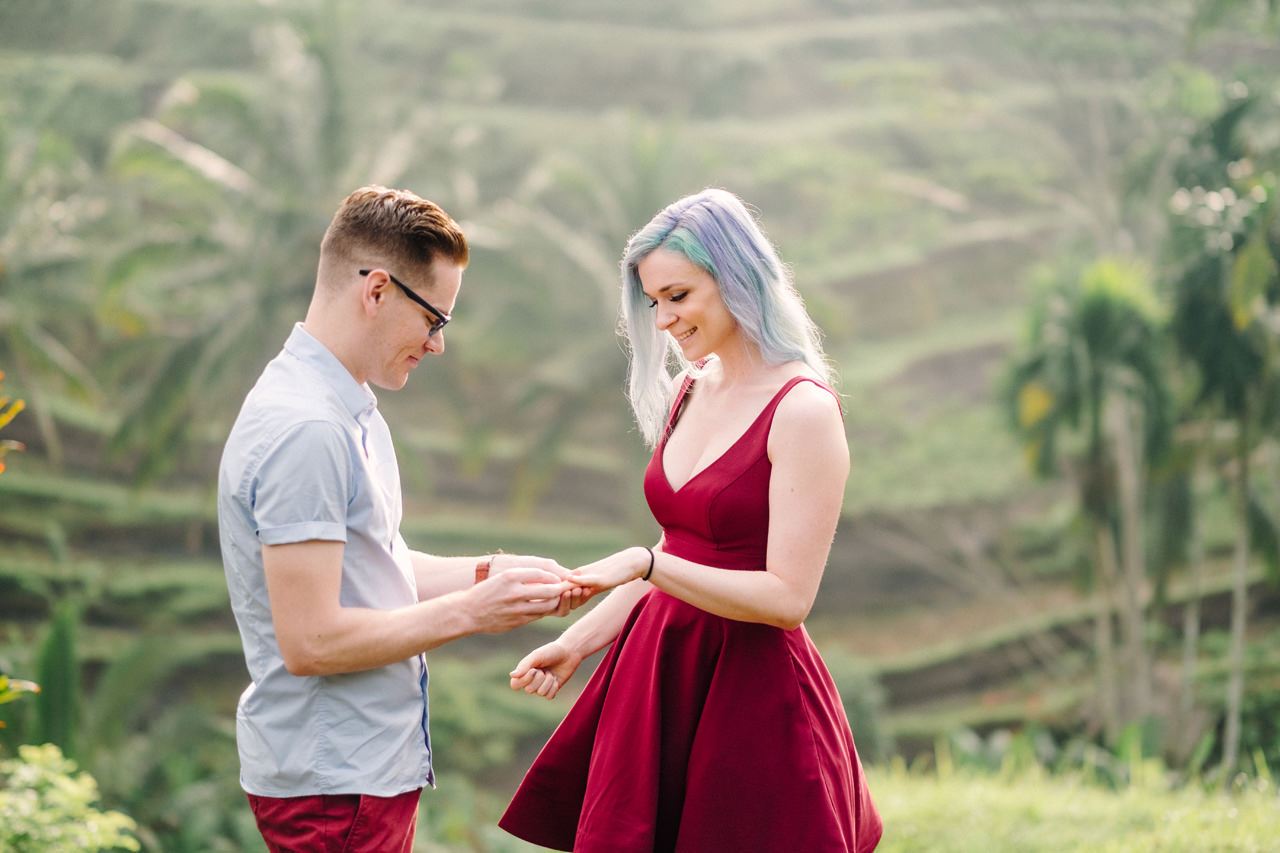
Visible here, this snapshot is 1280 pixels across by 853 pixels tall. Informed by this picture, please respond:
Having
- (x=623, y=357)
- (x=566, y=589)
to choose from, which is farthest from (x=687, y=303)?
(x=623, y=357)

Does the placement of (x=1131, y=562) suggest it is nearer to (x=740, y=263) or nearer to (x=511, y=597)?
(x=740, y=263)

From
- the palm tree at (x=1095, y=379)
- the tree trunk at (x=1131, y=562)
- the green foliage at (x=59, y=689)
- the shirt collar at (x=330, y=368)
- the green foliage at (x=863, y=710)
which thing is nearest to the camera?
the shirt collar at (x=330, y=368)

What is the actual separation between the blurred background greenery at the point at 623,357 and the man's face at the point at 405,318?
18.3 ft

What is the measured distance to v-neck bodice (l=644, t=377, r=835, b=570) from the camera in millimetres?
2527

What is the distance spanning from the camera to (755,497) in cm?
252

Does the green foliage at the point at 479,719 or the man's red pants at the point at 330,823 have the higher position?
the man's red pants at the point at 330,823

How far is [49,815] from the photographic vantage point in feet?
13.0

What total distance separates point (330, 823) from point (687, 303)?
4.62ft

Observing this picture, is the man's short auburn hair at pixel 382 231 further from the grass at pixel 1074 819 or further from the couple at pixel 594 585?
the grass at pixel 1074 819

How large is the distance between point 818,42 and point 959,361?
37.4 feet

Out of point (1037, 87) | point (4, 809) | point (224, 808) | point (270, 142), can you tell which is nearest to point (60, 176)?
point (270, 142)

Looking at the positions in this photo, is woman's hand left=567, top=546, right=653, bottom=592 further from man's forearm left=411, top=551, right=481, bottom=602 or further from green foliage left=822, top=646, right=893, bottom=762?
green foliage left=822, top=646, right=893, bottom=762

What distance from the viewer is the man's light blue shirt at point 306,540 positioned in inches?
82.1

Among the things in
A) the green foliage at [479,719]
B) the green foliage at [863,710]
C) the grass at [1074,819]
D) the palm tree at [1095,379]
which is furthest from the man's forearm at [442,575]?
the green foliage at [479,719]
